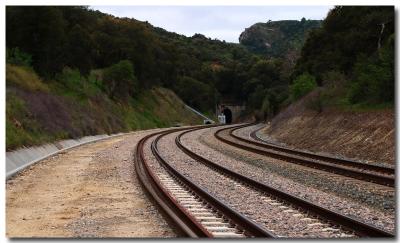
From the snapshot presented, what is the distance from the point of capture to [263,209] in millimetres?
12008

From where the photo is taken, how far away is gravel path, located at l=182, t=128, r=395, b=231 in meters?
12.0

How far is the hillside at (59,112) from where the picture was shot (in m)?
27.1

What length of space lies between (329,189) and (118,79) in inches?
2173

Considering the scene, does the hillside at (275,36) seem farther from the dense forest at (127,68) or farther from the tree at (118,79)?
the tree at (118,79)

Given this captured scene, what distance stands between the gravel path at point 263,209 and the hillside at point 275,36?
124384mm

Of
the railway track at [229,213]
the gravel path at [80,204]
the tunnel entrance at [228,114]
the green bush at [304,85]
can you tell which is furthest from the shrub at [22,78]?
the tunnel entrance at [228,114]

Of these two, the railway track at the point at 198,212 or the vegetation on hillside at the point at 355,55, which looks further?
the vegetation on hillside at the point at 355,55

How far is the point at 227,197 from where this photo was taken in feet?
45.1

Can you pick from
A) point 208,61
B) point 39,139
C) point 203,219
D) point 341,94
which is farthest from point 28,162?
point 208,61

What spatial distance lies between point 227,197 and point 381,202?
3660 mm

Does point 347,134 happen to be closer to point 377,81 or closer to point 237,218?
point 377,81

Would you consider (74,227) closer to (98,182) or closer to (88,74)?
(98,182)

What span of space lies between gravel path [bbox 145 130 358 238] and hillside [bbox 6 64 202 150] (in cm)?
879

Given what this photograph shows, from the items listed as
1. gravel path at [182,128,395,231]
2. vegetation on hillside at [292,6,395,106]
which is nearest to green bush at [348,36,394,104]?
vegetation on hillside at [292,6,395,106]
